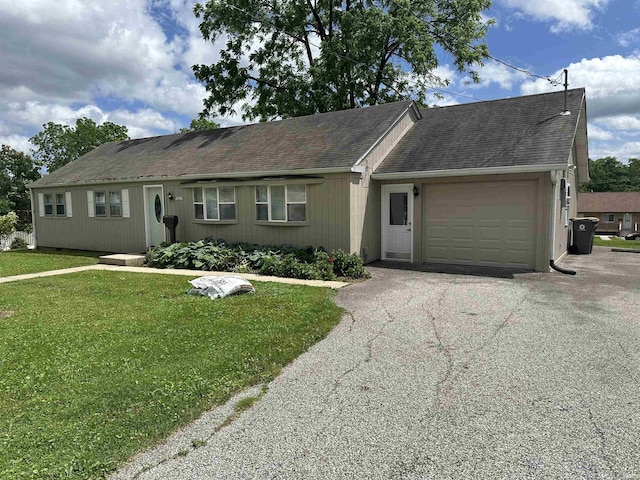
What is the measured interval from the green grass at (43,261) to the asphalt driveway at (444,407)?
373 inches

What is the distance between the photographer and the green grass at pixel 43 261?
443 inches

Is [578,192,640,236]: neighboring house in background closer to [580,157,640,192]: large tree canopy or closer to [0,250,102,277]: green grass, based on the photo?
[580,157,640,192]: large tree canopy

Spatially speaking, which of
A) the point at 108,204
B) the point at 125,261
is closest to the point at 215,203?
the point at 125,261

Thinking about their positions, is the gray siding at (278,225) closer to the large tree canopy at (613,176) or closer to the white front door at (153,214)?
the white front door at (153,214)

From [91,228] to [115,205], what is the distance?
1544mm

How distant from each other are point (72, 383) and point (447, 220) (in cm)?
907

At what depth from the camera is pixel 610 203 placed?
48188mm

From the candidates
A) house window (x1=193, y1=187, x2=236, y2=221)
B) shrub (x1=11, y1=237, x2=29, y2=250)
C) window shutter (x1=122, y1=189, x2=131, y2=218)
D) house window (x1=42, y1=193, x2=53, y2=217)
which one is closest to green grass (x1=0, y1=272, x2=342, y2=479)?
house window (x1=193, y1=187, x2=236, y2=221)

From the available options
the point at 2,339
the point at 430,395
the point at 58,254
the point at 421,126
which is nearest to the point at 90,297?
the point at 2,339

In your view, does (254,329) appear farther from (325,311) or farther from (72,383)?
(72,383)

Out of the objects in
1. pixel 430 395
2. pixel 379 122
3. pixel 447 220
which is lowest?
pixel 430 395

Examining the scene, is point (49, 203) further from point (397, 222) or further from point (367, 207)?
point (397, 222)

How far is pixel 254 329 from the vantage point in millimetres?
5363

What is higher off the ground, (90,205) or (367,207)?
(90,205)
